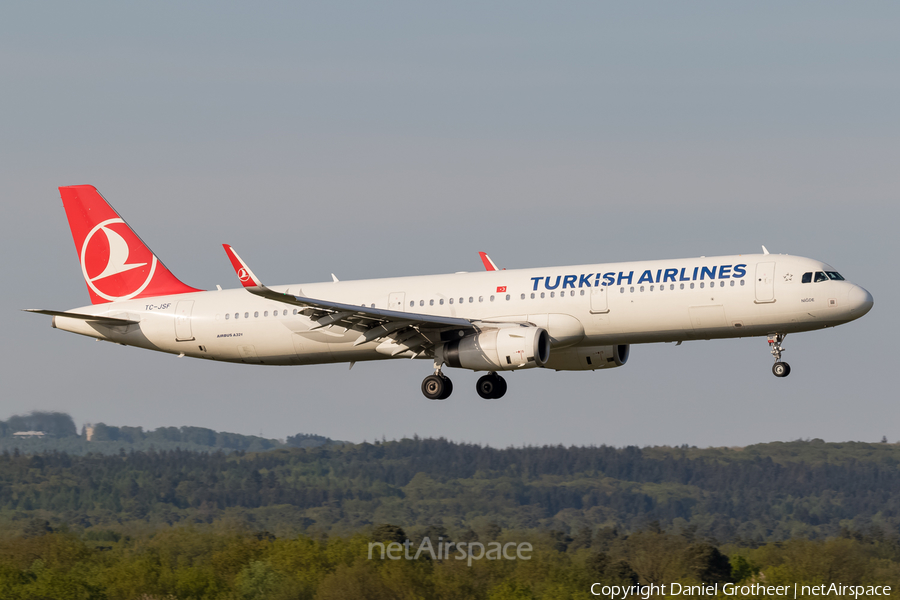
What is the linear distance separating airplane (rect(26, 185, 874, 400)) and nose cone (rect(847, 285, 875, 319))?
0.05 m

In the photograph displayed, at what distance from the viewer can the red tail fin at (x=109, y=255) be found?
175 ft

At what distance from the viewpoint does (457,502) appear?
305ft

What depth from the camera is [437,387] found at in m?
47.1

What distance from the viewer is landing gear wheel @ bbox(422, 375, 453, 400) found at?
4712 cm

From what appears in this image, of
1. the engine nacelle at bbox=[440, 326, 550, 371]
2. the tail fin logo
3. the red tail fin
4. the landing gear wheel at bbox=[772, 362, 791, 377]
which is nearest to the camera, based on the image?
the engine nacelle at bbox=[440, 326, 550, 371]

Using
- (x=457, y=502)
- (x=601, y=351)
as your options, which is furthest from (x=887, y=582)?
(x=601, y=351)

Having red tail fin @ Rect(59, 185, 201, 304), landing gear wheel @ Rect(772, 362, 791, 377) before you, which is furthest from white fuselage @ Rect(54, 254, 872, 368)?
red tail fin @ Rect(59, 185, 201, 304)

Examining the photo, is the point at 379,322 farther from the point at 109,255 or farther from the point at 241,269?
the point at 109,255

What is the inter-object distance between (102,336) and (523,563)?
32.5 m

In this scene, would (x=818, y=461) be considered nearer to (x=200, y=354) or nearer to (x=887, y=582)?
(x=887, y=582)

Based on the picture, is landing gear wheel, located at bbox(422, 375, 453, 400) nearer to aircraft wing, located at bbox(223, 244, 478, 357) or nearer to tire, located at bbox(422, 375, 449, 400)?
tire, located at bbox(422, 375, 449, 400)

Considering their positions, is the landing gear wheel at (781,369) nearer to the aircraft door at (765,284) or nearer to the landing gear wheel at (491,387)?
the aircraft door at (765,284)

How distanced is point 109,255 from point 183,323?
6383mm

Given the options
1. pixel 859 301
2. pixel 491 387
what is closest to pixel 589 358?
pixel 491 387
